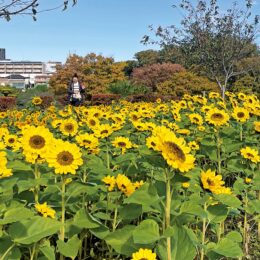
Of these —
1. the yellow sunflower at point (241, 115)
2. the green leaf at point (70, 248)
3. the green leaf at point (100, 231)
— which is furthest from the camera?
the yellow sunflower at point (241, 115)

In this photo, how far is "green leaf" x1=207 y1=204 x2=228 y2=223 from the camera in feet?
8.10

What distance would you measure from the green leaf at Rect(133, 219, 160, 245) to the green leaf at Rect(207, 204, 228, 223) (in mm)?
547

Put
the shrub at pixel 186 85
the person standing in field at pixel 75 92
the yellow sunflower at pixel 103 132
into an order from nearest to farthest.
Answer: the yellow sunflower at pixel 103 132 → the person standing in field at pixel 75 92 → the shrub at pixel 186 85

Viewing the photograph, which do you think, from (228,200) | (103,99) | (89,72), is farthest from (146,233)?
(89,72)

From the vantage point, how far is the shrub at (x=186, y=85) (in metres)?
23.4

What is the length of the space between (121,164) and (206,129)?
207cm

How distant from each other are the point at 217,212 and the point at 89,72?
2911 cm

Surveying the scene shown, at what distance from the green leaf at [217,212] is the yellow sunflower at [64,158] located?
2.28 ft

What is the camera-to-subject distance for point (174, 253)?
203cm

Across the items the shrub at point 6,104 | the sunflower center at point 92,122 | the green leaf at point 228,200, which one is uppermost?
the shrub at point 6,104

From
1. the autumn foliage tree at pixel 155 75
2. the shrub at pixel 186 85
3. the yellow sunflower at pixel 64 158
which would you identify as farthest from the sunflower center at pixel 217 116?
the autumn foliage tree at pixel 155 75

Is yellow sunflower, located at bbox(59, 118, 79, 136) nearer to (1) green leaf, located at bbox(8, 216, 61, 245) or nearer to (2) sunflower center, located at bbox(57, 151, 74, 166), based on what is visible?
(2) sunflower center, located at bbox(57, 151, 74, 166)

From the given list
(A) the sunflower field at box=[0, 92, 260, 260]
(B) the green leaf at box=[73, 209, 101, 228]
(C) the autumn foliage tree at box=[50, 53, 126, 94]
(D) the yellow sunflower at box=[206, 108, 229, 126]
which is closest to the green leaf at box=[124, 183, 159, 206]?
(A) the sunflower field at box=[0, 92, 260, 260]

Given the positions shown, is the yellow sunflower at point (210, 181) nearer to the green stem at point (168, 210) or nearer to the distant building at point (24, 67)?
the green stem at point (168, 210)
